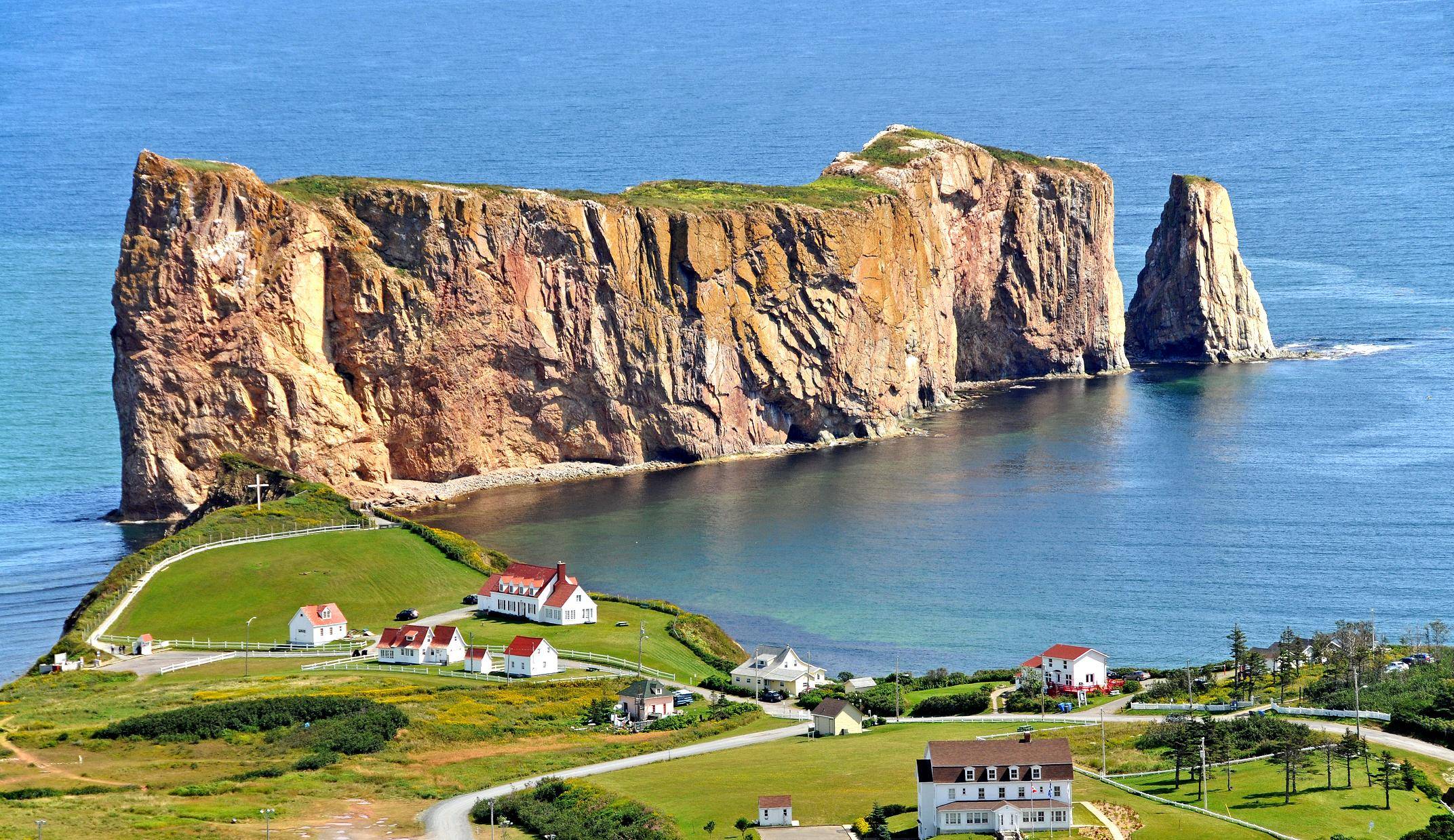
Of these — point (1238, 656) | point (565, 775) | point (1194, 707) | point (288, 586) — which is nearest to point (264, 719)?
point (565, 775)

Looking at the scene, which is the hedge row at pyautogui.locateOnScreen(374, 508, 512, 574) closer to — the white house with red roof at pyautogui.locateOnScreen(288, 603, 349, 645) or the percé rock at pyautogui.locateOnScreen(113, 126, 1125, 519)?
the white house with red roof at pyautogui.locateOnScreen(288, 603, 349, 645)

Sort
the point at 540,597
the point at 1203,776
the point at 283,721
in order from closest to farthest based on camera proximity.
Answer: the point at 1203,776 → the point at 283,721 → the point at 540,597

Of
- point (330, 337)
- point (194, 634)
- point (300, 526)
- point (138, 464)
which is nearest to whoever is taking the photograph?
point (194, 634)

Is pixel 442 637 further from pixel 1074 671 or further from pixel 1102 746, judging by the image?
pixel 1102 746

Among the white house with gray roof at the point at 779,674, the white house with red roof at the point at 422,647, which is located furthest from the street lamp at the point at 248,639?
the white house with gray roof at the point at 779,674

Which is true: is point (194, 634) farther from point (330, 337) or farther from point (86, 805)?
point (330, 337)

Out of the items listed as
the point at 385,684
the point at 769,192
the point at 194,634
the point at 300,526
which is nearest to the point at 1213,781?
the point at 385,684
